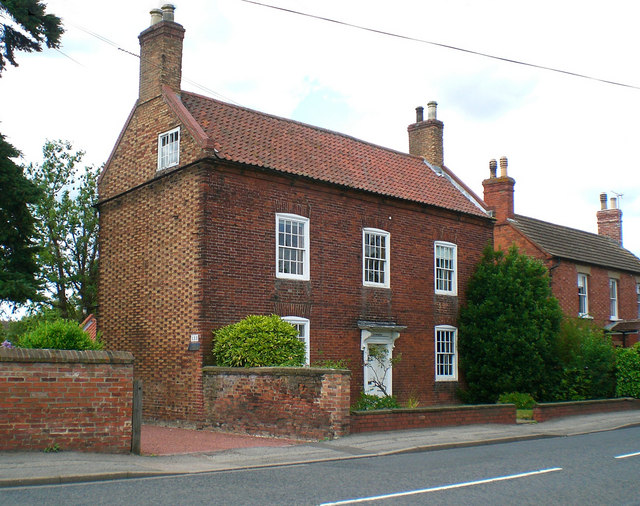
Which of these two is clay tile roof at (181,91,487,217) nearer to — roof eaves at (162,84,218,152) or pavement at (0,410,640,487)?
roof eaves at (162,84,218,152)

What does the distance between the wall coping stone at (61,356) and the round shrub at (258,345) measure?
470cm

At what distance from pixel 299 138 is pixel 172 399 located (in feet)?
30.7

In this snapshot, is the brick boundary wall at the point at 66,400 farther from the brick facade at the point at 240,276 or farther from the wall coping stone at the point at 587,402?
the wall coping stone at the point at 587,402

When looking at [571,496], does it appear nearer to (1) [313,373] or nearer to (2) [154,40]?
(1) [313,373]

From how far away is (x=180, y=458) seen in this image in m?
12.3

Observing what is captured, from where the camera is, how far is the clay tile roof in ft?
66.6

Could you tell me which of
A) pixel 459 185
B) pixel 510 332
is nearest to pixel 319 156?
pixel 459 185

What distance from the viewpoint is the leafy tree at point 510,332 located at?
23453mm

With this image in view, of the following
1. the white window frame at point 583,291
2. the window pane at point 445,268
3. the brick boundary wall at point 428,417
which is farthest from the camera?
the white window frame at point 583,291

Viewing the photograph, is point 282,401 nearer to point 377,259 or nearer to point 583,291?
point 377,259

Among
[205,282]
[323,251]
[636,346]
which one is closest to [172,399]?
[205,282]

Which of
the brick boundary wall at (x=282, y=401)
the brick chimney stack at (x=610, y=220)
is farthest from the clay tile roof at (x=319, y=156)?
the brick chimney stack at (x=610, y=220)

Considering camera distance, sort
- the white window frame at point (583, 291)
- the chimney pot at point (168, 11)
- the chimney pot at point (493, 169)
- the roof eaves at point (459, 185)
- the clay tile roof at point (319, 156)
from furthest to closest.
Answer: the chimney pot at point (493, 169) < the white window frame at point (583, 291) < the roof eaves at point (459, 185) < the chimney pot at point (168, 11) < the clay tile roof at point (319, 156)

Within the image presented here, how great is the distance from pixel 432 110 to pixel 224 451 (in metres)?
19.4
